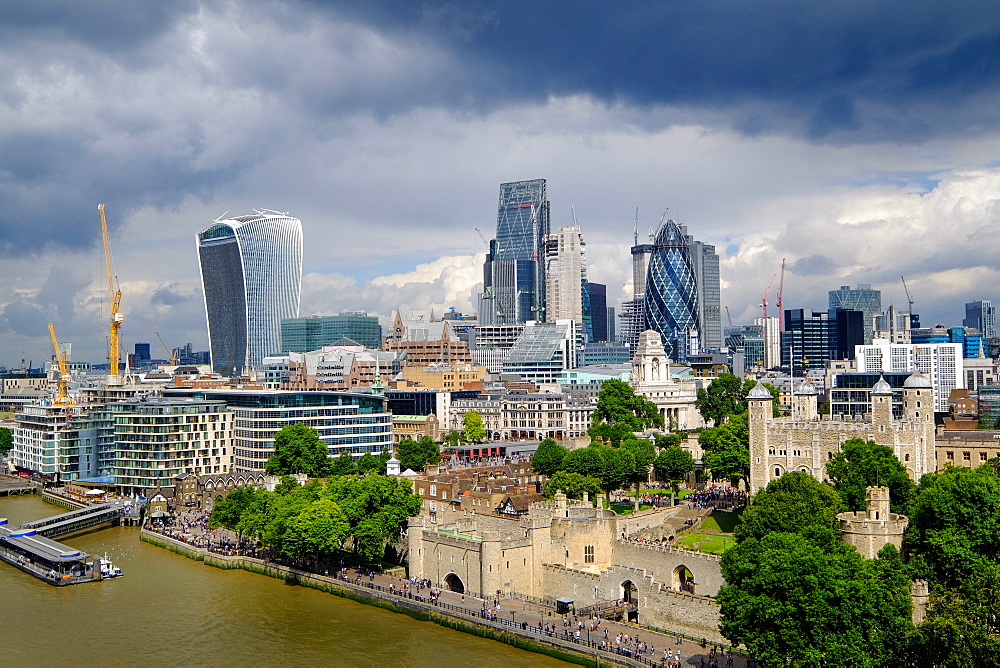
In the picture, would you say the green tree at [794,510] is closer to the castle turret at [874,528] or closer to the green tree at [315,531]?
the castle turret at [874,528]

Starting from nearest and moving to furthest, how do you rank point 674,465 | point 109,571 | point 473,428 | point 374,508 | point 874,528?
point 874,528 < point 109,571 < point 374,508 < point 674,465 < point 473,428

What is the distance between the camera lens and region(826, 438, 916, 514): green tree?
225 ft

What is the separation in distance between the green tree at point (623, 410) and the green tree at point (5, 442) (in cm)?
9107

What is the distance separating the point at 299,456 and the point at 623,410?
5387 centimetres

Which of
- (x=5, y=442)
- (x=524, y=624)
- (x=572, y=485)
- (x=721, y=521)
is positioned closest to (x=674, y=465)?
(x=572, y=485)

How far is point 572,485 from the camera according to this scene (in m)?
89.2

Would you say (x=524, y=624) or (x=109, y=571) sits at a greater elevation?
(x=524, y=624)

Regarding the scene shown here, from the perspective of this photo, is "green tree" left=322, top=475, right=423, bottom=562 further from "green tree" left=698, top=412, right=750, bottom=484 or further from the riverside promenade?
"green tree" left=698, top=412, right=750, bottom=484

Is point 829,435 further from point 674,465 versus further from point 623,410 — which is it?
point 623,410

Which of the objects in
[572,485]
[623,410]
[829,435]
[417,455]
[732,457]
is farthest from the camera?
[623,410]

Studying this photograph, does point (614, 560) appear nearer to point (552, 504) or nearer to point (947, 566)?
point (552, 504)

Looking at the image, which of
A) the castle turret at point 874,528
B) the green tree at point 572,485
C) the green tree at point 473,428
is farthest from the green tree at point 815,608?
the green tree at point 473,428

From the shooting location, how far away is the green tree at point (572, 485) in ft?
291

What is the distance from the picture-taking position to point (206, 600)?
70438 millimetres
